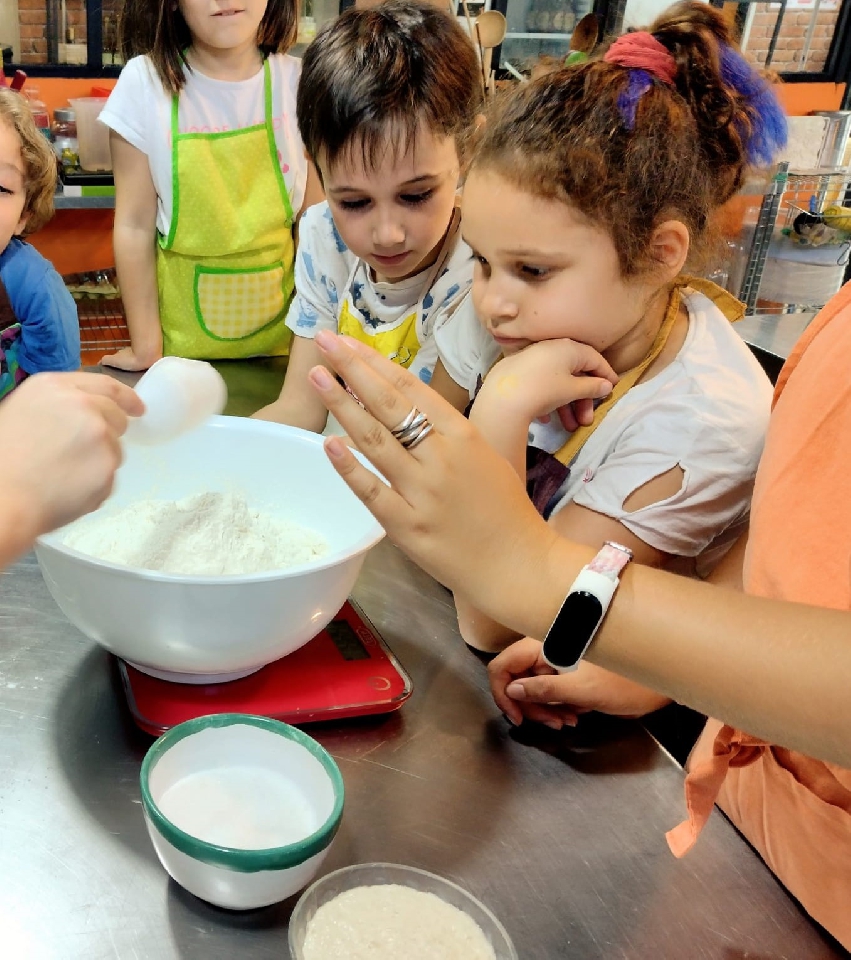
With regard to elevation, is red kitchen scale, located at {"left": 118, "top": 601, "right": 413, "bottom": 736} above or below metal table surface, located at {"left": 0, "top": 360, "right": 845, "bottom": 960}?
above

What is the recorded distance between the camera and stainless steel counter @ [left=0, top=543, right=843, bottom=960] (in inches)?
26.1

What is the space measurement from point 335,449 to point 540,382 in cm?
35

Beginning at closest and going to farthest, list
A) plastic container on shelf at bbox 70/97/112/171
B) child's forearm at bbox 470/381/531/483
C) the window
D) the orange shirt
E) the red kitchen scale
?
1. the orange shirt
2. the red kitchen scale
3. child's forearm at bbox 470/381/531/483
4. plastic container on shelf at bbox 70/97/112/171
5. the window

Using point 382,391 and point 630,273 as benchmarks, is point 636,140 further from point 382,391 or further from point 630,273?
point 382,391

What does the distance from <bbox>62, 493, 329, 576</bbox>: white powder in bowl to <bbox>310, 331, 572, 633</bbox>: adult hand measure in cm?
27

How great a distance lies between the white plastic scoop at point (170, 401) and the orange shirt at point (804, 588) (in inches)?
20.5

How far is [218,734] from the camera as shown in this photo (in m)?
0.74

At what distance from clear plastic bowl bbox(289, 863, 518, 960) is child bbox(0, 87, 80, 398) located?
5.06 feet

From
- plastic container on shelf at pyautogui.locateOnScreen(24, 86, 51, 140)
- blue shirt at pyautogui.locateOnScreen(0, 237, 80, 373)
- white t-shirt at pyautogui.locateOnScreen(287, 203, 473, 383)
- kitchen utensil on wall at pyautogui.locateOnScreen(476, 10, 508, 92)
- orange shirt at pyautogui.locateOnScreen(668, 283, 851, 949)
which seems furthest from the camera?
plastic container on shelf at pyautogui.locateOnScreen(24, 86, 51, 140)

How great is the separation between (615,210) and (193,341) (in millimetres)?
1369

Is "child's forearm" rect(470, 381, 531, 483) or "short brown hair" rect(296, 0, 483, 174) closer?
"child's forearm" rect(470, 381, 531, 483)

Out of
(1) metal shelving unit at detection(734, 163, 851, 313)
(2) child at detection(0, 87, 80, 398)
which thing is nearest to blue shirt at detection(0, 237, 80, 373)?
(2) child at detection(0, 87, 80, 398)

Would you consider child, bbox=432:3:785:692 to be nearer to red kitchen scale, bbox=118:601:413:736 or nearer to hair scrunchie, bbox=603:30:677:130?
hair scrunchie, bbox=603:30:677:130

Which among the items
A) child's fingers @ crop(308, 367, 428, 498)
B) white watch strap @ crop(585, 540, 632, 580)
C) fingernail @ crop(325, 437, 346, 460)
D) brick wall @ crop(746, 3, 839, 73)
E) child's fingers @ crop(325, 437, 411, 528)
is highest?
brick wall @ crop(746, 3, 839, 73)
